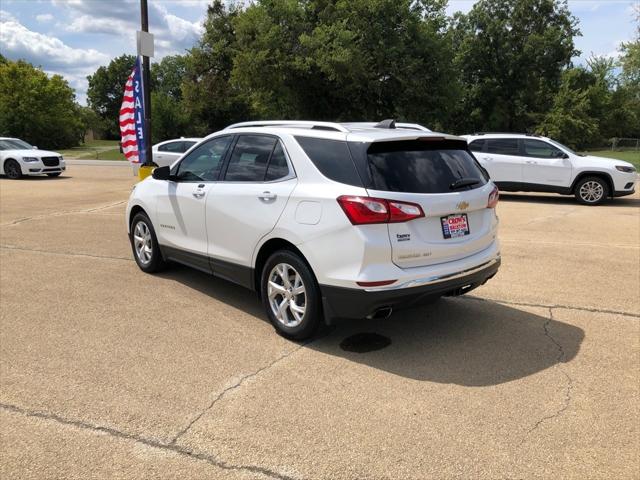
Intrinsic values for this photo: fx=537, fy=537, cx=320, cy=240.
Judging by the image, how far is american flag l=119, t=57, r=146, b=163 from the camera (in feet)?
44.4

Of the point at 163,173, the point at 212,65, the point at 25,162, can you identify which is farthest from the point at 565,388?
the point at 212,65

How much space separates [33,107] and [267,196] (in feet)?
164

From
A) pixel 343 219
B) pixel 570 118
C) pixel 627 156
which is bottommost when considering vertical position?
pixel 627 156

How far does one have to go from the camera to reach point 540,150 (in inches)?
543

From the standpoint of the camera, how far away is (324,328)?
481 centimetres

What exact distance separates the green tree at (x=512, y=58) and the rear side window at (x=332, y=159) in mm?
49018

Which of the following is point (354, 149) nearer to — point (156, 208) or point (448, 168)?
point (448, 168)

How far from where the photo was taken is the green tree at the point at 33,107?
46.4 metres

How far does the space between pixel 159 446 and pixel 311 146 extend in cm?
251

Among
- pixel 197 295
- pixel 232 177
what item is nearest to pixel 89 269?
pixel 197 295

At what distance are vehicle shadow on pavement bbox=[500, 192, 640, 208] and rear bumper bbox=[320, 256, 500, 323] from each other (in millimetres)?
10868

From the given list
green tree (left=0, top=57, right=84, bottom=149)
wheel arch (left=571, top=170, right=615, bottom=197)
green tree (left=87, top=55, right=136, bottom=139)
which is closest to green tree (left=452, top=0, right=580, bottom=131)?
green tree (left=0, top=57, right=84, bottom=149)

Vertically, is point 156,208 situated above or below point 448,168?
below

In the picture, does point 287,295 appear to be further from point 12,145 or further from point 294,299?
point 12,145
